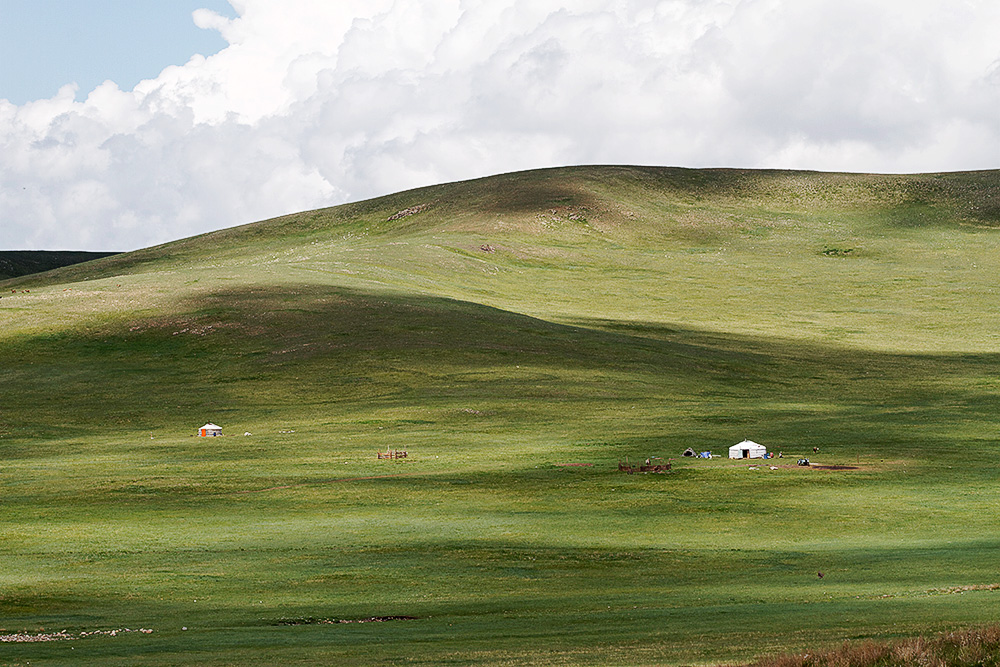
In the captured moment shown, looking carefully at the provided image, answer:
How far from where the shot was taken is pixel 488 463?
63.3m

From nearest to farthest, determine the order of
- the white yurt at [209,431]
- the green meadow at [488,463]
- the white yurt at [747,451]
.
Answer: the green meadow at [488,463] → the white yurt at [747,451] → the white yurt at [209,431]

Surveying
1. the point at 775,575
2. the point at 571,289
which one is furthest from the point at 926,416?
the point at 571,289

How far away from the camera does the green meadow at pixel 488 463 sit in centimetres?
3008

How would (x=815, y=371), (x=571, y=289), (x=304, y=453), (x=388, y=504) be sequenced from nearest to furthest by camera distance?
(x=388, y=504) → (x=304, y=453) → (x=815, y=371) → (x=571, y=289)

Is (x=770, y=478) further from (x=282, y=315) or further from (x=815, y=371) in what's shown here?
(x=282, y=315)

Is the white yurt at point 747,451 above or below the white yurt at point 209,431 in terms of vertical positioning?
below

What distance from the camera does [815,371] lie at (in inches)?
3883

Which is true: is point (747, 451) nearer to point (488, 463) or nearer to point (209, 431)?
point (488, 463)

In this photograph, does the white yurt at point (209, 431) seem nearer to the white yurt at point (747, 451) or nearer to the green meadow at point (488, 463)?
the green meadow at point (488, 463)

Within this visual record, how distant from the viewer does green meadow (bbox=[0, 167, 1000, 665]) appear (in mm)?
30078

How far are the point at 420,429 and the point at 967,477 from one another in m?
31.6

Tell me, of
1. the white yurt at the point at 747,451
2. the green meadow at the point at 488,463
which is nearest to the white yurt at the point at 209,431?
the green meadow at the point at 488,463

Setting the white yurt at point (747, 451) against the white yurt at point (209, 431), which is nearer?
the white yurt at point (747, 451)

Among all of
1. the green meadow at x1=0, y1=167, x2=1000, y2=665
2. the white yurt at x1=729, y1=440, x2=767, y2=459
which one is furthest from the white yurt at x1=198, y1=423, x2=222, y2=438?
the white yurt at x1=729, y1=440, x2=767, y2=459
